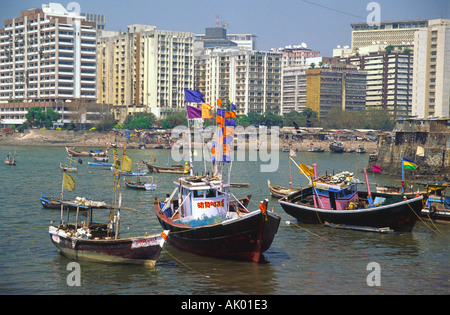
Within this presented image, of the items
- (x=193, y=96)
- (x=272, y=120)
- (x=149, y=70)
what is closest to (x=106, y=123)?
(x=149, y=70)

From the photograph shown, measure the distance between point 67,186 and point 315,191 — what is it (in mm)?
16555

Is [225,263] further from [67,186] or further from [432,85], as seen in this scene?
[432,85]

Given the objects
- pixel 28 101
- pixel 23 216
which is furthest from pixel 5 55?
pixel 23 216

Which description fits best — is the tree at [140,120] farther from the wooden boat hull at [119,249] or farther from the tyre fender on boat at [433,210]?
the wooden boat hull at [119,249]

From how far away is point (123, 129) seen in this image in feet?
522

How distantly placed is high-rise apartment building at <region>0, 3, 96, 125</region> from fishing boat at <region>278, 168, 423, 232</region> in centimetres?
13688

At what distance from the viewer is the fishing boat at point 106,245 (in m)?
25.9

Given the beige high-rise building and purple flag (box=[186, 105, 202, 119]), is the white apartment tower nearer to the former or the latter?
the beige high-rise building

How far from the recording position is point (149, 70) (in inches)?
7037

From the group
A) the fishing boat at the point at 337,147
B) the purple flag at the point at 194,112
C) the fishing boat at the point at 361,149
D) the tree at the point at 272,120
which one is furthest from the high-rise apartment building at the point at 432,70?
the purple flag at the point at 194,112

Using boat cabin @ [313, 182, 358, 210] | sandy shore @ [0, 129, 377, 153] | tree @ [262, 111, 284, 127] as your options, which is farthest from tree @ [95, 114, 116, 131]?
boat cabin @ [313, 182, 358, 210]

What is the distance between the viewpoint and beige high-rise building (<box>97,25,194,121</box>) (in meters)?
178

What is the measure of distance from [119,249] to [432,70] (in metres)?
157

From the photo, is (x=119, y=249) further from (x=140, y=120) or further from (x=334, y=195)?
(x=140, y=120)
